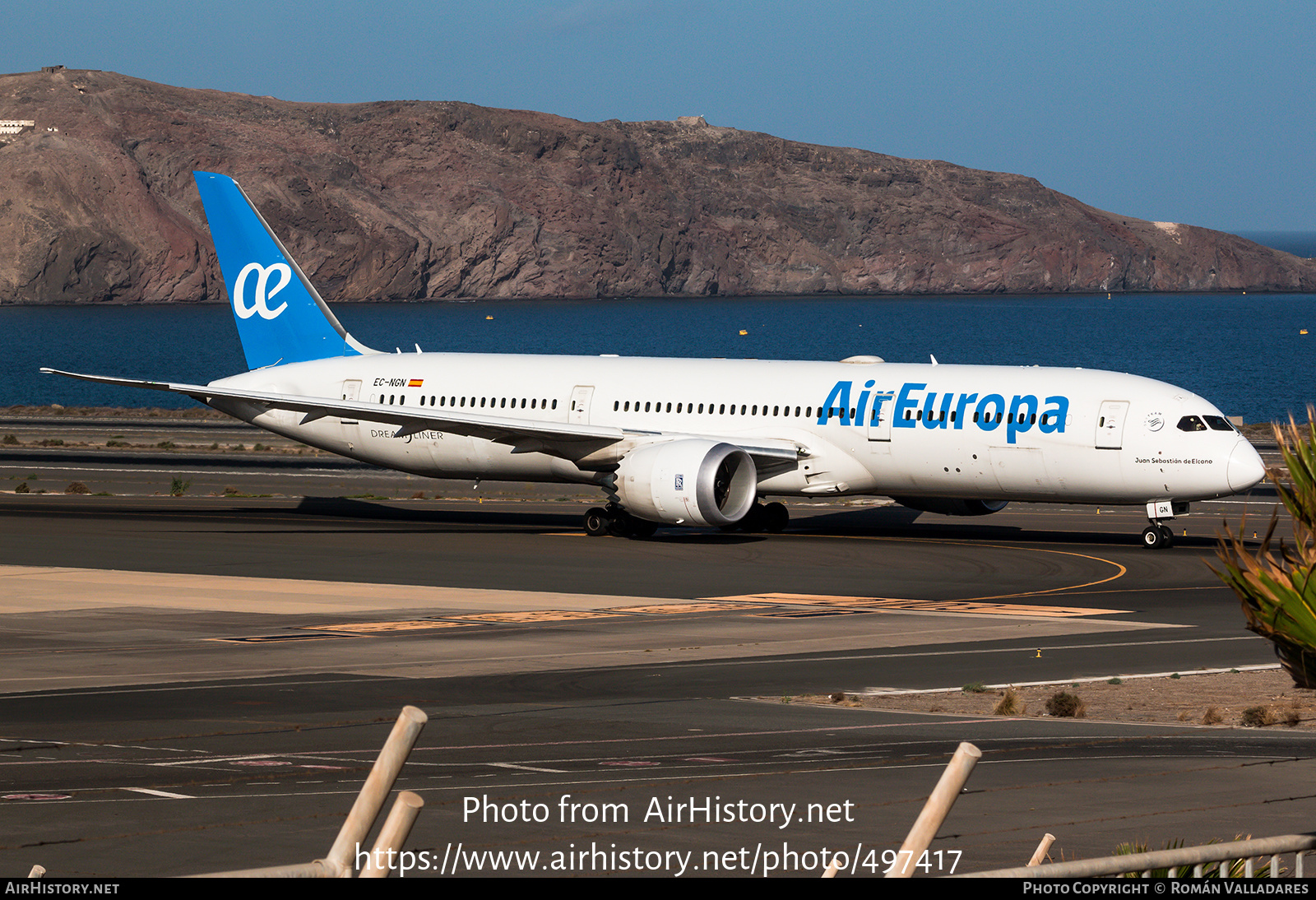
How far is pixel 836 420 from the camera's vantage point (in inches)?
Result: 1607

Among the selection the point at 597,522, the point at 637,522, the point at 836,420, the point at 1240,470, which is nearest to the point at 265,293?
the point at 597,522

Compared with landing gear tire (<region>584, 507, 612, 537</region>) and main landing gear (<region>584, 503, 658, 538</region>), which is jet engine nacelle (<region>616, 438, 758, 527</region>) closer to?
main landing gear (<region>584, 503, 658, 538</region>)

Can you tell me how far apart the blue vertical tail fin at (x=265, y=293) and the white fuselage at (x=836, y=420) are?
1.90 metres

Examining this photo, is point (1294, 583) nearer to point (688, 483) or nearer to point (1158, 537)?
point (688, 483)

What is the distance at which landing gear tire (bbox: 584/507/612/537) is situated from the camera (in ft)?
142

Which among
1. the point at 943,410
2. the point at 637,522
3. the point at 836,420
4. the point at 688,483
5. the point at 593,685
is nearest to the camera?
the point at 593,685

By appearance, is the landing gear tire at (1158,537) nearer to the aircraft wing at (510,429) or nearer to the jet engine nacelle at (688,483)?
the aircraft wing at (510,429)

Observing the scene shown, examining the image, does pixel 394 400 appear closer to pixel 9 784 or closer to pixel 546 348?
pixel 9 784

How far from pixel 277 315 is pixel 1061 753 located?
3697cm

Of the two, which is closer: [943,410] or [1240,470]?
[1240,470]

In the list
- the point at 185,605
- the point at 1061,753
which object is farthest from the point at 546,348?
the point at 1061,753

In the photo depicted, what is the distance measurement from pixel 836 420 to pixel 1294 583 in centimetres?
3234

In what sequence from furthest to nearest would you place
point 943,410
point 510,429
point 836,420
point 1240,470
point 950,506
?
point 950,506 < point 510,429 < point 836,420 < point 943,410 < point 1240,470

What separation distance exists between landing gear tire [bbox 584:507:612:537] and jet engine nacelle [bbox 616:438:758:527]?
2.27m
